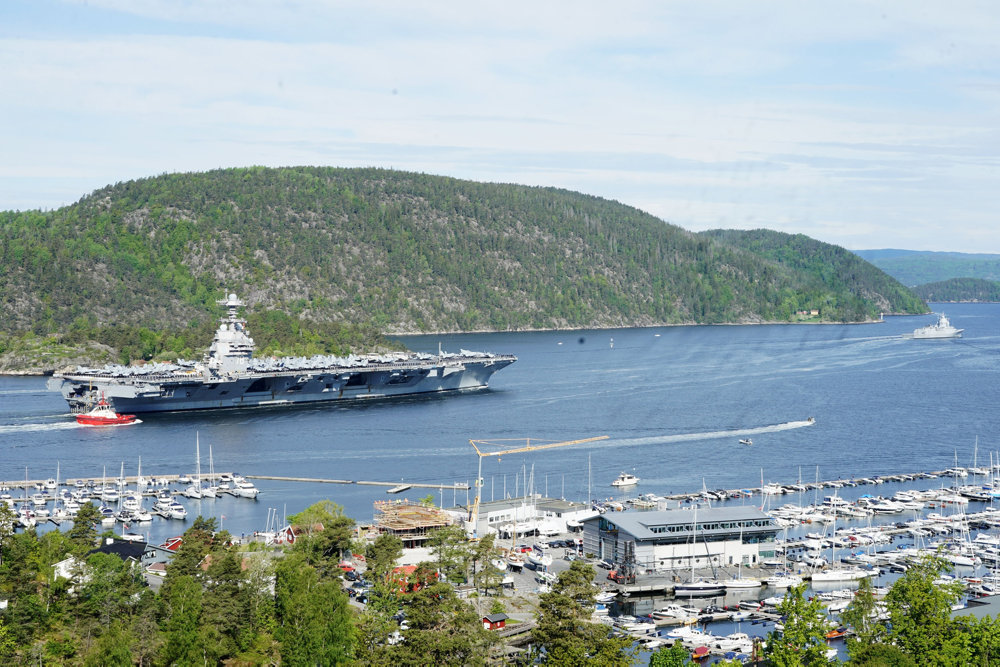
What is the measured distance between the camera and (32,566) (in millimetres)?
47344

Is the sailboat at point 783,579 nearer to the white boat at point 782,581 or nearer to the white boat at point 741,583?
the white boat at point 782,581

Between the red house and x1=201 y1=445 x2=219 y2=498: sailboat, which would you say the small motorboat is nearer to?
x1=201 y1=445 x2=219 y2=498: sailboat

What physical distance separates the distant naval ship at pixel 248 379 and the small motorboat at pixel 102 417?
119 centimetres

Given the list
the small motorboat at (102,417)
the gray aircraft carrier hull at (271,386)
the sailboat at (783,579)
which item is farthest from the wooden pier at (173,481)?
the gray aircraft carrier hull at (271,386)

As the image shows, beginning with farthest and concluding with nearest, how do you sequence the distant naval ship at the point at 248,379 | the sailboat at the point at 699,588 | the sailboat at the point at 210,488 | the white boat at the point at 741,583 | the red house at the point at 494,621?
the distant naval ship at the point at 248,379 → the sailboat at the point at 210,488 → the white boat at the point at 741,583 → the sailboat at the point at 699,588 → the red house at the point at 494,621

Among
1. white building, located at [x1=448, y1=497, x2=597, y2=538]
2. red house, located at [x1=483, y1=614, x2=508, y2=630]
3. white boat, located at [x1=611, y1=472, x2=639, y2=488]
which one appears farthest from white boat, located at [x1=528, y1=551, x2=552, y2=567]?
white boat, located at [x1=611, y1=472, x2=639, y2=488]

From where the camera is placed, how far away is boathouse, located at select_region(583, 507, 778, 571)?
5425 centimetres

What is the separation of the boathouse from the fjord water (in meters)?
16.2

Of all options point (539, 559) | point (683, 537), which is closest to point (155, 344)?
point (539, 559)

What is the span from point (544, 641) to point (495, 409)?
73669 mm

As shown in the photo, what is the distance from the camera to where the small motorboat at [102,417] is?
10256cm

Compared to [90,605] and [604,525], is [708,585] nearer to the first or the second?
[604,525]

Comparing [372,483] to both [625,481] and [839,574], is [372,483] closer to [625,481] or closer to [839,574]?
[625,481]

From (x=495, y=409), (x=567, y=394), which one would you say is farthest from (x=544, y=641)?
(x=567, y=394)
